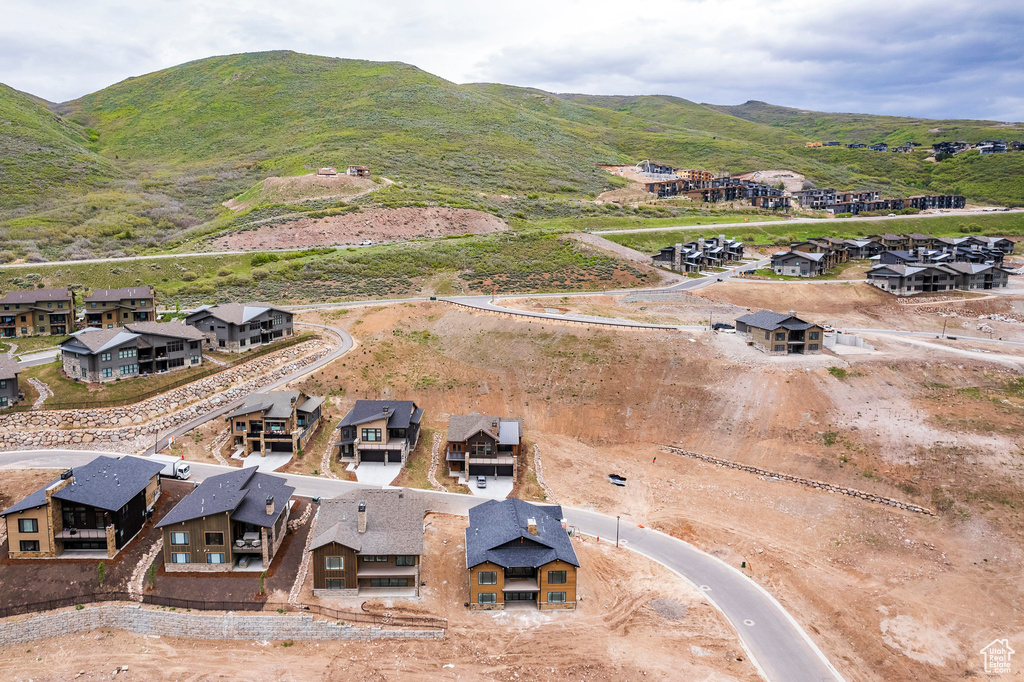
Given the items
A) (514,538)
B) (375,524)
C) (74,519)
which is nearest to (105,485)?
(74,519)

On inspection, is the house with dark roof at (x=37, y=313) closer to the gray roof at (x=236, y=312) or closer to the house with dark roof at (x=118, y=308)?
the house with dark roof at (x=118, y=308)

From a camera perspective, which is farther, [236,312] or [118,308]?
[118,308]

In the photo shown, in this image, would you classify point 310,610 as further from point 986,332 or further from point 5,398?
point 986,332

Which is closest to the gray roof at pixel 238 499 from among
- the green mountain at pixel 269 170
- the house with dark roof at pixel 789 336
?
the house with dark roof at pixel 789 336

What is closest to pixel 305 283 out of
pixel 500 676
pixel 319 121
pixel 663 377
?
pixel 663 377

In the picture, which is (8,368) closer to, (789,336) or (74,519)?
(74,519)

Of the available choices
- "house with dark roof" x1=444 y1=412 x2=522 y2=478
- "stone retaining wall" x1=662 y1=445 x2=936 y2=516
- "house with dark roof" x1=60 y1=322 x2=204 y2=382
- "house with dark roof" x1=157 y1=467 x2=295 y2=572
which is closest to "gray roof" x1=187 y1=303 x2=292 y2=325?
"house with dark roof" x1=60 y1=322 x2=204 y2=382

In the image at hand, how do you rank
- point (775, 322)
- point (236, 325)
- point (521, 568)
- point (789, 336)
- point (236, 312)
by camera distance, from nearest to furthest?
1. point (521, 568)
2. point (236, 325)
3. point (789, 336)
4. point (775, 322)
5. point (236, 312)

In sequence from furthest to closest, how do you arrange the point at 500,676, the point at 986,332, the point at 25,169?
1. the point at 25,169
2. the point at 986,332
3. the point at 500,676
